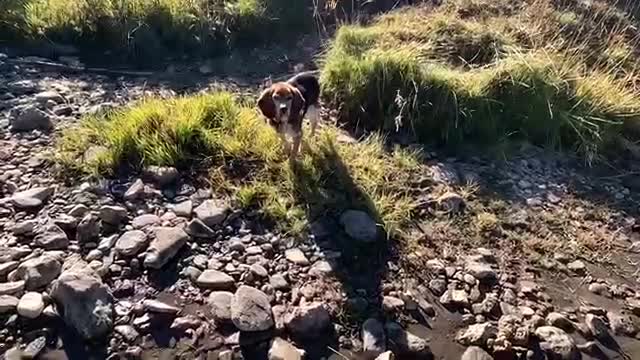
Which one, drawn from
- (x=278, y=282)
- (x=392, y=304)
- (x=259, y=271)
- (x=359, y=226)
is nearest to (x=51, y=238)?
(x=259, y=271)

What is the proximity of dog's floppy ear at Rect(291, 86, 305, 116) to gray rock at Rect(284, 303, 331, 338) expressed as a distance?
1543 mm

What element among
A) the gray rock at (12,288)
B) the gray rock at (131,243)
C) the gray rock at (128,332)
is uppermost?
the gray rock at (131,243)

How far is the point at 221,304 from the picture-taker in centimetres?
362

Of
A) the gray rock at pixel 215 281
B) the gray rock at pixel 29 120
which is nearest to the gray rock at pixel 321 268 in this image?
the gray rock at pixel 215 281

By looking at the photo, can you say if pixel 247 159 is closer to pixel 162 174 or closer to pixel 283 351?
pixel 162 174

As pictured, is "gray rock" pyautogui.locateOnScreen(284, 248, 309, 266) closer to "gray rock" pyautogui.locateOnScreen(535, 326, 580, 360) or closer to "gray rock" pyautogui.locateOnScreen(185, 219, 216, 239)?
"gray rock" pyautogui.locateOnScreen(185, 219, 216, 239)

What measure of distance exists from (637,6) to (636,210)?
14.3ft

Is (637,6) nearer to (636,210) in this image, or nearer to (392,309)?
(636,210)

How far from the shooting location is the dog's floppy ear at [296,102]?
4.44 meters

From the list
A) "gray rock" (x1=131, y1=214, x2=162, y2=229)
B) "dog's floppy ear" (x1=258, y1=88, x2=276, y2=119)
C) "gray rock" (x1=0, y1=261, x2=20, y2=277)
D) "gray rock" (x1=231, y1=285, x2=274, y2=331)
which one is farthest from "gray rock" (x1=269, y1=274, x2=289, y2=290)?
"gray rock" (x1=0, y1=261, x2=20, y2=277)

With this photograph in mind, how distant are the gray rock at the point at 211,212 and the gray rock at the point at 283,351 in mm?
1087

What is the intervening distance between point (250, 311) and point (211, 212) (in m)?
0.95

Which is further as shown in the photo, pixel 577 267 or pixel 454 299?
pixel 577 267

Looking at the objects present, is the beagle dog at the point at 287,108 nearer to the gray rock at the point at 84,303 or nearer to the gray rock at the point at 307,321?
the gray rock at the point at 307,321
